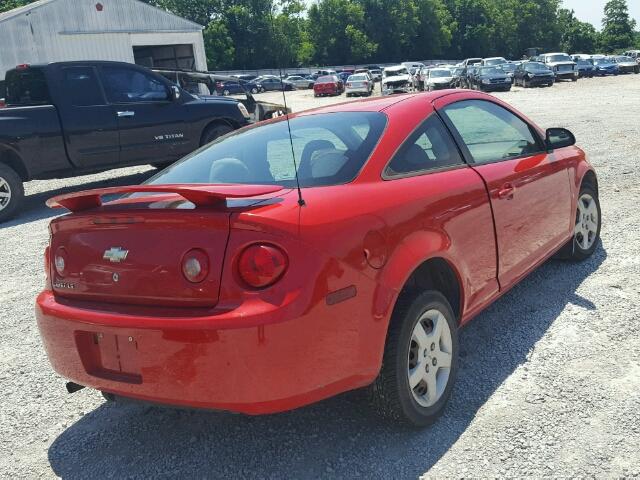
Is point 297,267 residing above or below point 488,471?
above

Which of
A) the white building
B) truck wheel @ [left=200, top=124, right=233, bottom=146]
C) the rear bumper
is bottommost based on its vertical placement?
the rear bumper

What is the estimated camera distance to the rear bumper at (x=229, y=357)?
7.88ft

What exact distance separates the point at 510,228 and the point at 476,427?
132 cm

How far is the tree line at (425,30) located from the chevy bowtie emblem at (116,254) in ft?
221

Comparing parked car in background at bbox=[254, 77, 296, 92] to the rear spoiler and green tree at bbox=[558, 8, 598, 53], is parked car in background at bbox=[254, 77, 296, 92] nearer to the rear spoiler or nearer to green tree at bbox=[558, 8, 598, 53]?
the rear spoiler

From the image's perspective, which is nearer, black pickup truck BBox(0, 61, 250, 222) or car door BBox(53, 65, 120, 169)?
black pickup truck BBox(0, 61, 250, 222)

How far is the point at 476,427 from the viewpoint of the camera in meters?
3.01

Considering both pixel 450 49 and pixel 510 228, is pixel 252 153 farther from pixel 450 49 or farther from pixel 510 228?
pixel 450 49

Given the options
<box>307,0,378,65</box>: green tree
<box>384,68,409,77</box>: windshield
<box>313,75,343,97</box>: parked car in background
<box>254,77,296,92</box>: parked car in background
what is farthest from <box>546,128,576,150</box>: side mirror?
<box>307,0,378,65</box>: green tree

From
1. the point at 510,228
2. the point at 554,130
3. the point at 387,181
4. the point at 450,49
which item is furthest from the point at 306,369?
the point at 450,49

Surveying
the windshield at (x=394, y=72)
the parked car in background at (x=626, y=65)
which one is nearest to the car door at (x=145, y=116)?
the windshield at (x=394, y=72)

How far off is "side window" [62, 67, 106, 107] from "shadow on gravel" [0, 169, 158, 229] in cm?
158

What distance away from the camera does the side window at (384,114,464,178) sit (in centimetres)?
315

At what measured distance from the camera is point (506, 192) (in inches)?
147
